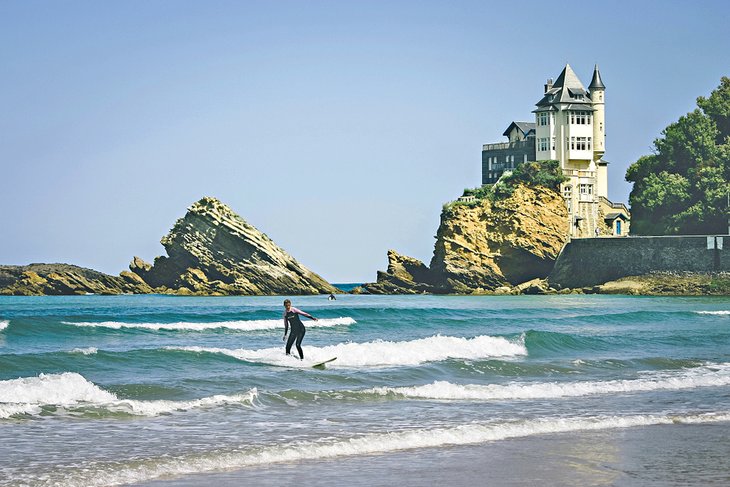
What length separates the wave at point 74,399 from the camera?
14.2 metres

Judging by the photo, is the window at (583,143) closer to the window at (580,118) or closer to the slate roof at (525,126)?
the window at (580,118)

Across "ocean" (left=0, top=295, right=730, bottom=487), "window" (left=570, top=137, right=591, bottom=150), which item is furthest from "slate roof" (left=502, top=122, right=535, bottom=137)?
"ocean" (left=0, top=295, right=730, bottom=487)

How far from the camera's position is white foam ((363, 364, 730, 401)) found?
16.4m

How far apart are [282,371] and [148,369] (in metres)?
2.58

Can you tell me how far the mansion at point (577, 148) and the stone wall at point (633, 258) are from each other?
14.7 ft

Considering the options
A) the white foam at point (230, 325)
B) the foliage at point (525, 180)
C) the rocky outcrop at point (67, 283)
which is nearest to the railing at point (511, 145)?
the foliage at point (525, 180)

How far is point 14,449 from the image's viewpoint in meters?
11.3

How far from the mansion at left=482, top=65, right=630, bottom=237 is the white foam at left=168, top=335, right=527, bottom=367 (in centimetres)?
5686

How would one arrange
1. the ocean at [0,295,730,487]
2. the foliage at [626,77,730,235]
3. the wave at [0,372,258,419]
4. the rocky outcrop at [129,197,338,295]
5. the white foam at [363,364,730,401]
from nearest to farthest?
the ocean at [0,295,730,487] < the wave at [0,372,258,419] < the white foam at [363,364,730,401] < the foliage at [626,77,730,235] < the rocky outcrop at [129,197,338,295]

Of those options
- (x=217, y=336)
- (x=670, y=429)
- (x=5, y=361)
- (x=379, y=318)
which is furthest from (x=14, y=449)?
(x=379, y=318)

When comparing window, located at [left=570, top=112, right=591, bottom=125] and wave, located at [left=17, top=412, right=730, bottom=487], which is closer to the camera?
wave, located at [left=17, top=412, right=730, bottom=487]

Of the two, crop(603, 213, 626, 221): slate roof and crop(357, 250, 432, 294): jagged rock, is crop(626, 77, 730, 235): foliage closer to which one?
crop(603, 213, 626, 221): slate roof

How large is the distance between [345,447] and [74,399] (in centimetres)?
525

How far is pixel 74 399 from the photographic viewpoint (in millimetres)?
14977
